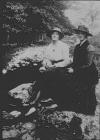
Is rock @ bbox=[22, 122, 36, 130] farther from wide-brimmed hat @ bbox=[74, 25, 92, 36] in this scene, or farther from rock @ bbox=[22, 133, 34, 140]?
wide-brimmed hat @ bbox=[74, 25, 92, 36]

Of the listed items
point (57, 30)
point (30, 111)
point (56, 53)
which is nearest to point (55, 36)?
point (57, 30)

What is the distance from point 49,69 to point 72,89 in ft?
1.17

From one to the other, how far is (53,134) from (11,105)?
1.96 feet

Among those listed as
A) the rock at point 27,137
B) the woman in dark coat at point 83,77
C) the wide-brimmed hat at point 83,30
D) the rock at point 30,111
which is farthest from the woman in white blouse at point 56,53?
the rock at point 27,137

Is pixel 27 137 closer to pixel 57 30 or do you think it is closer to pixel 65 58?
pixel 65 58

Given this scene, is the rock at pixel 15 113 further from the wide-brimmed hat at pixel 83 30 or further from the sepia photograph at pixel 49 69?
the wide-brimmed hat at pixel 83 30


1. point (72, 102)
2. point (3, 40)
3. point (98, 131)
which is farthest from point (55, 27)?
point (98, 131)

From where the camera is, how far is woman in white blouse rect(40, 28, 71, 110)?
2762mm

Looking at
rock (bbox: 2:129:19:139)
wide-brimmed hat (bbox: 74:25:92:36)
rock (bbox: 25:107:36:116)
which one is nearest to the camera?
wide-brimmed hat (bbox: 74:25:92:36)

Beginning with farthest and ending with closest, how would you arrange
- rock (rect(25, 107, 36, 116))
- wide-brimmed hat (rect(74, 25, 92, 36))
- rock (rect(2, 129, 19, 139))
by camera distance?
rock (rect(25, 107, 36, 116)) < rock (rect(2, 129, 19, 139)) < wide-brimmed hat (rect(74, 25, 92, 36))

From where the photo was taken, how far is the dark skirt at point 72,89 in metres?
2.66

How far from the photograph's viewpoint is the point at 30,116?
→ 9.14 ft

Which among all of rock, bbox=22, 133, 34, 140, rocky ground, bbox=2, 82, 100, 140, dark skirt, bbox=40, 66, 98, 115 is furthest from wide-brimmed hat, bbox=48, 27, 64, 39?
rock, bbox=22, 133, 34, 140

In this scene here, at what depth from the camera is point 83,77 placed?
8.77 ft
